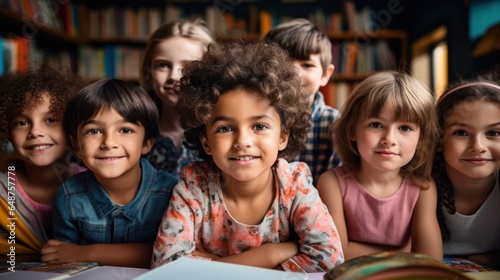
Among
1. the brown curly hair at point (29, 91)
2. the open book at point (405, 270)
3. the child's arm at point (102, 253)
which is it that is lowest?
the child's arm at point (102, 253)

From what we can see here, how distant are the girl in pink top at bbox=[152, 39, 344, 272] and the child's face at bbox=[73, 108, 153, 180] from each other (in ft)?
0.52

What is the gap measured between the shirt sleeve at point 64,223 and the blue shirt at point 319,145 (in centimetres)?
85

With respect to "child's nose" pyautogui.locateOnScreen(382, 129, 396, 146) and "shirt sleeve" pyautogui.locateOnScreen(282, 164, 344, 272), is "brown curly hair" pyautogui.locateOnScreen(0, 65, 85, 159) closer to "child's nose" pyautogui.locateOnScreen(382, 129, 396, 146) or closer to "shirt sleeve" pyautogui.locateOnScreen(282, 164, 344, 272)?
"shirt sleeve" pyautogui.locateOnScreen(282, 164, 344, 272)

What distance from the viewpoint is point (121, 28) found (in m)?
4.02

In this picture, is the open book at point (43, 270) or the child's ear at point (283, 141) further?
the child's ear at point (283, 141)

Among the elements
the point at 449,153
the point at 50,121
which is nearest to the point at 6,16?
the point at 50,121

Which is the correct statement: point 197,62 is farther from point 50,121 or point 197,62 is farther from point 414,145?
point 414,145

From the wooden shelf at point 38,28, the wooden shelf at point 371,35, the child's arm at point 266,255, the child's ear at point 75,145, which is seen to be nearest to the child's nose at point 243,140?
the child's arm at point 266,255

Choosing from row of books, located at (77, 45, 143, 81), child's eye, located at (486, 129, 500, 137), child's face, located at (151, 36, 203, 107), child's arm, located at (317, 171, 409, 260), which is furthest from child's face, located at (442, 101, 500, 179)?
row of books, located at (77, 45, 143, 81)

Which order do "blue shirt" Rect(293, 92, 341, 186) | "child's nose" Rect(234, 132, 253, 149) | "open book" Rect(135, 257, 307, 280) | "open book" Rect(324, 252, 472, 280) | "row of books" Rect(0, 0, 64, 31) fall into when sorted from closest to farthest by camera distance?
"open book" Rect(324, 252, 472, 280), "open book" Rect(135, 257, 307, 280), "child's nose" Rect(234, 132, 253, 149), "blue shirt" Rect(293, 92, 341, 186), "row of books" Rect(0, 0, 64, 31)

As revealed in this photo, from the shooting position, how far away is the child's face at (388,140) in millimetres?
1018

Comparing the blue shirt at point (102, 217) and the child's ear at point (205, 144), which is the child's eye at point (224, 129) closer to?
the child's ear at point (205, 144)

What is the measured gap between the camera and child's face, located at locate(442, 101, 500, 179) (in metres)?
0.96

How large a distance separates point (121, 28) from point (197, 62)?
3358 mm
